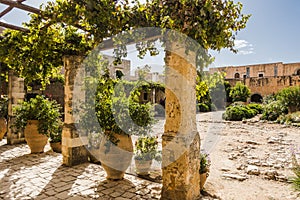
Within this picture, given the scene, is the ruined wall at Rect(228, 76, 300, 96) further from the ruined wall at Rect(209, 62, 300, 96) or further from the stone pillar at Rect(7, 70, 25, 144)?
the stone pillar at Rect(7, 70, 25, 144)

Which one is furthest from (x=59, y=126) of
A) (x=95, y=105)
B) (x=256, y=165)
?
(x=256, y=165)

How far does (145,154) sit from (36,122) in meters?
3.13

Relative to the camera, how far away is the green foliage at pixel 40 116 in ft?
18.5

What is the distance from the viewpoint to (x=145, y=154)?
425 cm

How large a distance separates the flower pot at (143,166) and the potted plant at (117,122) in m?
0.31

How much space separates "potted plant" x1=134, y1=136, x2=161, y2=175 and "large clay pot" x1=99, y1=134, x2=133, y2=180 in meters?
0.34

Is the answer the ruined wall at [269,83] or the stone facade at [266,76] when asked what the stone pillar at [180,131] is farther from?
the ruined wall at [269,83]

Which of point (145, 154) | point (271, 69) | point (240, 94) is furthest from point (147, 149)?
point (271, 69)

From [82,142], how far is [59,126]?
1386 millimetres

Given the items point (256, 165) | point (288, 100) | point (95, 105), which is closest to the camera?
point (95, 105)

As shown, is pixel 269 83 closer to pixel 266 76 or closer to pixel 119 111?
pixel 266 76

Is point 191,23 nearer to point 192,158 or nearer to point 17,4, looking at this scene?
point 192,158

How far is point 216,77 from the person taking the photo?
147 inches

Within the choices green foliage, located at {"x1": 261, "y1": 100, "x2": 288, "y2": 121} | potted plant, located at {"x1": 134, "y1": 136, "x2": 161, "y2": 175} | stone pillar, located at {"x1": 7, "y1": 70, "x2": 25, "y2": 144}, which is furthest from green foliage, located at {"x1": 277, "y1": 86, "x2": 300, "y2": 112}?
stone pillar, located at {"x1": 7, "y1": 70, "x2": 25, "y2": 144}
